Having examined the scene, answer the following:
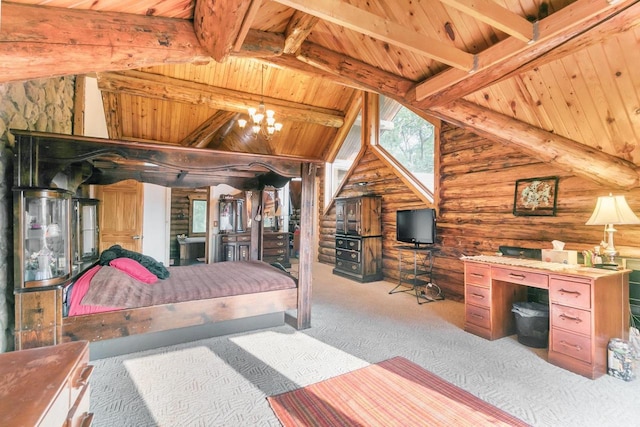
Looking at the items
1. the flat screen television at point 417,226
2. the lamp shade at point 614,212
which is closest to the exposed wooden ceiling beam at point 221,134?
the flat screen television at point 417,226

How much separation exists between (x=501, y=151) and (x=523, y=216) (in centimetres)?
93

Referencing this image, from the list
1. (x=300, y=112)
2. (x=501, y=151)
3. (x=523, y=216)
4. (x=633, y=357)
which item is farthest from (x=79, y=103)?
(x=633, y=357)

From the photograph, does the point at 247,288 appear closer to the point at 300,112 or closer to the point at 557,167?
the point at 557,167

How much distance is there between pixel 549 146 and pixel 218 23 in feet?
10.8

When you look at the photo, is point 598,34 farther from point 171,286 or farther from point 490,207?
point 171,286

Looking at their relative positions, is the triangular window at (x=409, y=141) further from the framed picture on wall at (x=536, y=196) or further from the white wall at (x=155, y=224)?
the white wall at (x=155, y=224)

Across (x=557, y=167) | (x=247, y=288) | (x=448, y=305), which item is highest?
(x=557, y=167)

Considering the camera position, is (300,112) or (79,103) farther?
(300,112)

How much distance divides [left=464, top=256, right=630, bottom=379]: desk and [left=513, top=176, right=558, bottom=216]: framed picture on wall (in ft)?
3.12

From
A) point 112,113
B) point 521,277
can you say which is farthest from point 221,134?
point 521,277

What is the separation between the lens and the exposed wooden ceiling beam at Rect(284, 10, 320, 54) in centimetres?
280

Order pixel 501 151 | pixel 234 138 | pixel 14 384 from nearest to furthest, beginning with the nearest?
pixel 14 384
pixel 501 151
pixel 234 138

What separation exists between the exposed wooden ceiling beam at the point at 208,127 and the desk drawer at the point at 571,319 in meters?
6.88

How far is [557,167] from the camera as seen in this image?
353 centimetres
